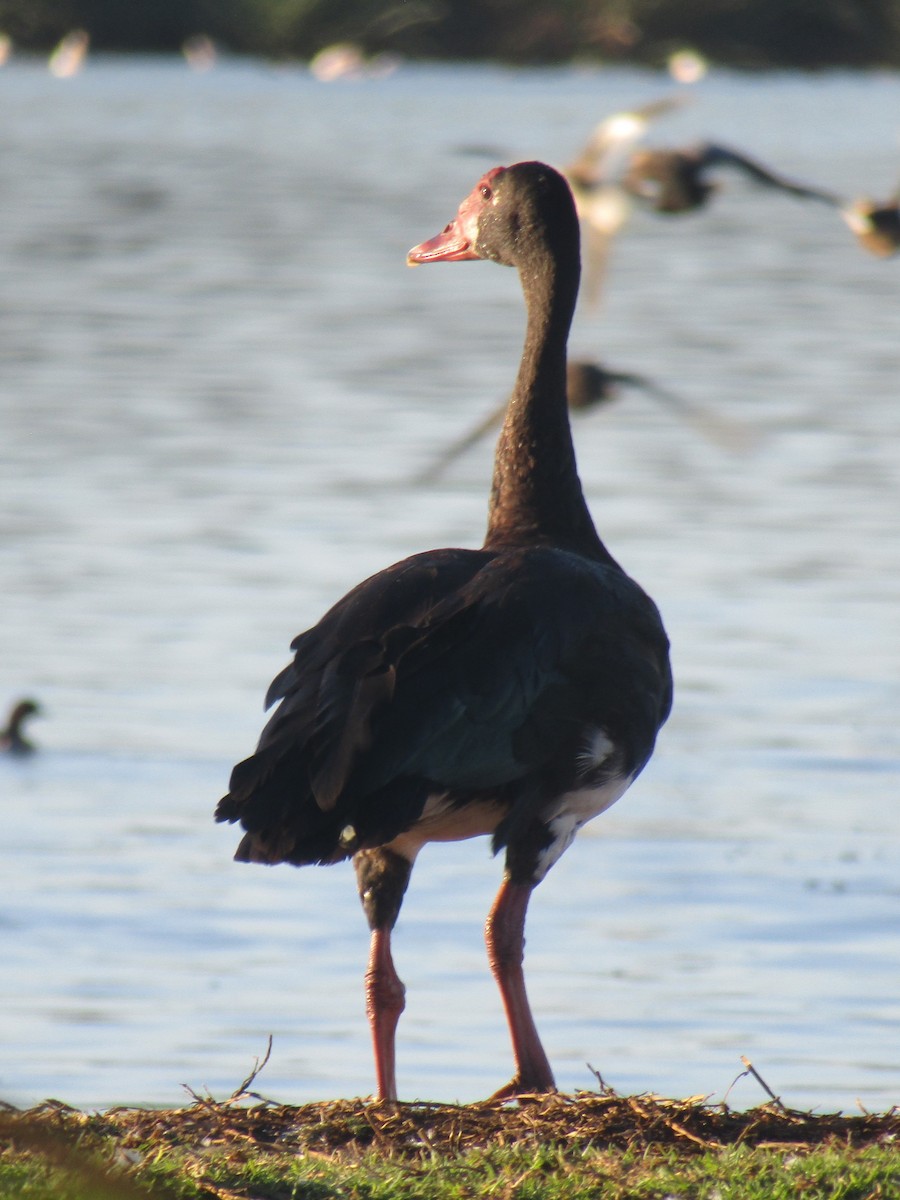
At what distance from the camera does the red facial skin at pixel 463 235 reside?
7234 millimetres

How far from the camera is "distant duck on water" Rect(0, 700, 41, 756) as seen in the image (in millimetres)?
12047

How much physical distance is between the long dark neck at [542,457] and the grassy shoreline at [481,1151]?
5.58 feet

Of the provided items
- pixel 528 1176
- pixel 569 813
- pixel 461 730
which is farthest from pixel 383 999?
pixel 528 1176

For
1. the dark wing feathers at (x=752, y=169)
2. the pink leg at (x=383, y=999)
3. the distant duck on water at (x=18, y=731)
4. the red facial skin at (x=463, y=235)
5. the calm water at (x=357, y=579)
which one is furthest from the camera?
the distant duck on water at (x=18, y=731)

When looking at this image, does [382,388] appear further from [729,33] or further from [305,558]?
[729,33]

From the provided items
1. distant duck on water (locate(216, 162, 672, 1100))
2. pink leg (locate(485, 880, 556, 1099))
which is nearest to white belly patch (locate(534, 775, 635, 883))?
distant duck on water (locate(216, 162, 672, 1100))

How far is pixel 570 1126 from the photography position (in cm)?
519

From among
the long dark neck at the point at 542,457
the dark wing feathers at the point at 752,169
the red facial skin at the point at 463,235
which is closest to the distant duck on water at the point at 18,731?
the dark wing feathers at the point at 752,169

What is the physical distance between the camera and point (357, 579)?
1452cm

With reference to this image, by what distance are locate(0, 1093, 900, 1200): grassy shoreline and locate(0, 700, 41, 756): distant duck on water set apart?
6819 mm

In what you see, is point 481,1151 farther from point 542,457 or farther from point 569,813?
point 542,457

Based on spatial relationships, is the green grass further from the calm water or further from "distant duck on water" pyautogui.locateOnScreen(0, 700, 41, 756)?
"distant duck on water" pyautogui.locateOnScreen(0, 700, 41, 756)

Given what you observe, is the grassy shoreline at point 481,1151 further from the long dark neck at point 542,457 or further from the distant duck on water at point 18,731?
the distant duck on water at point 18,731

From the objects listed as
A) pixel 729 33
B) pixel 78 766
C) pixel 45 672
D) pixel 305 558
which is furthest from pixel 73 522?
pixel 729 33
